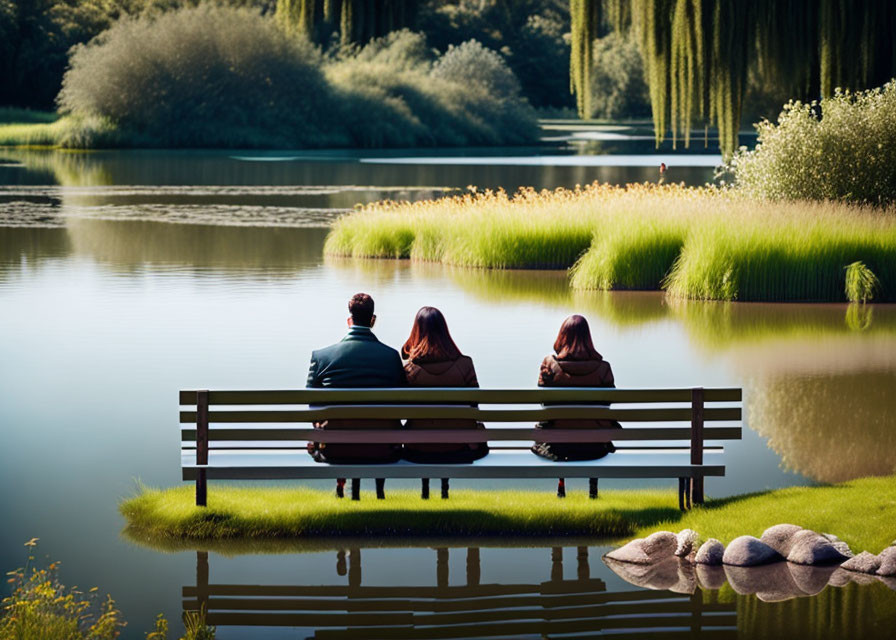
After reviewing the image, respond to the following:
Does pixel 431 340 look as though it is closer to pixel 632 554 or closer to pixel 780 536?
pixel 632 554

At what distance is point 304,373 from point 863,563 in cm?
725

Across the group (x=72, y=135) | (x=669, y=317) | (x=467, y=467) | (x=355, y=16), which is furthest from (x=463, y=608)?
(x=72, y=135)

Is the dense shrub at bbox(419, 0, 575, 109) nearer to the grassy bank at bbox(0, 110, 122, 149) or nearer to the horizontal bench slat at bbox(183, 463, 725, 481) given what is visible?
the grassy bank at bbox(0, 110, 122, 149)

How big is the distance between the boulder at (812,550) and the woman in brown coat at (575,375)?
123 centimetres

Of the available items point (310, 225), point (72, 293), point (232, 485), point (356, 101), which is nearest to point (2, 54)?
point (356, 101)

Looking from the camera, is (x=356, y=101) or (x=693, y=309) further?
(x=356, y=101)

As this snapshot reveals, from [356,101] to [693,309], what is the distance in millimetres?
57219

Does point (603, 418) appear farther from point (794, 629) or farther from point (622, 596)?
point (794, 629)

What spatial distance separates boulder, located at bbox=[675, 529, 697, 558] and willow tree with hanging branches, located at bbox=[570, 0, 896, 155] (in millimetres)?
12782

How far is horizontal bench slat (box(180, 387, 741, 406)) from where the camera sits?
328 inches

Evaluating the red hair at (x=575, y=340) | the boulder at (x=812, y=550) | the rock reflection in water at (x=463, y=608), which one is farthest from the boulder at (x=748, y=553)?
the red hair at (x=575, y=340)

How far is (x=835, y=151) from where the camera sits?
23.4 metres

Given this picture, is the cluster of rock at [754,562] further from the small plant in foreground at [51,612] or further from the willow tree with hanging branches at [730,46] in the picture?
the willow tree with hanging branches at [730,46]

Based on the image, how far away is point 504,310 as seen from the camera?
1920 cm
